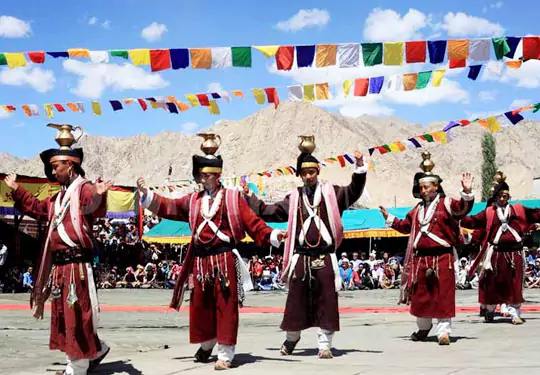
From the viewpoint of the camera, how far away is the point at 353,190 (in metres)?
7.91

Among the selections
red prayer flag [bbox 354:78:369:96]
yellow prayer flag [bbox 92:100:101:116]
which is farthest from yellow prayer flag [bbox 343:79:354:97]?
yellow prayer flag [bbox 92:100:101:116]

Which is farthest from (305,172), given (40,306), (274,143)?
(274,143)

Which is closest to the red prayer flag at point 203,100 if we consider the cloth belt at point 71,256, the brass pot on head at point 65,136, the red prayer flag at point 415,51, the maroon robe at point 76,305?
the red prayer flag at point 415,51

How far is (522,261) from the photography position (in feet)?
38.7

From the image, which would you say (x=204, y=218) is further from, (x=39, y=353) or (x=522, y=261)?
(x=522, y=261)

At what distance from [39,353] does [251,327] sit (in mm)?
4073

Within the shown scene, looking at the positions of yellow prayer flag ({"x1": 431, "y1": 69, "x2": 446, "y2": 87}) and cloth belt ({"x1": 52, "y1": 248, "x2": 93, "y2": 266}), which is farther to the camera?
yellow prayer flag ({"x1": 431, "y1": 69, "x2": 446, "y2": 87})

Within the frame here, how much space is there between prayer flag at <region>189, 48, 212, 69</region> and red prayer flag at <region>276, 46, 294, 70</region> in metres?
0.98

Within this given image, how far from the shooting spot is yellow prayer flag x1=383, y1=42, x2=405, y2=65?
11.4m

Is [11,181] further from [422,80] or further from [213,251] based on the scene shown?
[422,80]

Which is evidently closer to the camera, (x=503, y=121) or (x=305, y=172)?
(x=305, y=172)

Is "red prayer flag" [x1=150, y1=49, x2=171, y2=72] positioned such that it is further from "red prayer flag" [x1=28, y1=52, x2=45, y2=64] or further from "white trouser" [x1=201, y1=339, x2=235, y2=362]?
"white trouser" [x1=201, y1=339, x2=235, y2=362]

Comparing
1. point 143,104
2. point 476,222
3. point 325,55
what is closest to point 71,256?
point 325,55

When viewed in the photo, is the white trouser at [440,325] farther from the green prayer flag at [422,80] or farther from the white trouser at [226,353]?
the green prayer flag at [422,80]
